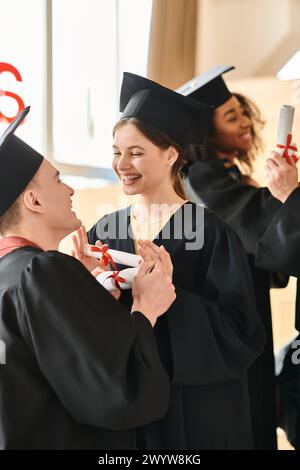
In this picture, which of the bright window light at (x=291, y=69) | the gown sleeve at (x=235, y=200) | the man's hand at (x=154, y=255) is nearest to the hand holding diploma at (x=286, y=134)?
the gown sleeve at (x=235, y=200)

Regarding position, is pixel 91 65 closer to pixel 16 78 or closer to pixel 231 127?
pixel 16 78

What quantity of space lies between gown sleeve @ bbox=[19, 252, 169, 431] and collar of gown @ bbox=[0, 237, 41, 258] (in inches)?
4.0

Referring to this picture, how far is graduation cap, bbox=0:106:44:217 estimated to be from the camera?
1401 millimetres

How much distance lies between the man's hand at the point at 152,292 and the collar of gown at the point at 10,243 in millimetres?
239

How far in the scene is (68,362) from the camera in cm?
125

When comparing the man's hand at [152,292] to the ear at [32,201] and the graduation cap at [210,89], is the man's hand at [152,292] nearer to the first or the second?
the ear at [32,201]

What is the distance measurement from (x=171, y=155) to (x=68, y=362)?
2.33ft

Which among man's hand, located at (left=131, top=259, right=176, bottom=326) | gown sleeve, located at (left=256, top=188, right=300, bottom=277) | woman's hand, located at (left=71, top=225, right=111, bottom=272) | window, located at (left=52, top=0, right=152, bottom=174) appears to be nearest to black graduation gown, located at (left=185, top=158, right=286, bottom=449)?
gown sleeve, located at (left=256, top=188, right=300, bottom=277)

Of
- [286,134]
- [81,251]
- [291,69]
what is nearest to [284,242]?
[286,134]

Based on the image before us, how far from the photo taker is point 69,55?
105 inches

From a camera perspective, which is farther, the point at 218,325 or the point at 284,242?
the point at 284,242

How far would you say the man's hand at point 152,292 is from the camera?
1411 mm

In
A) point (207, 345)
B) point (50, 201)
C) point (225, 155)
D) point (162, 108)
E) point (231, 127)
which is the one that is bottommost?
point (207, 345)
